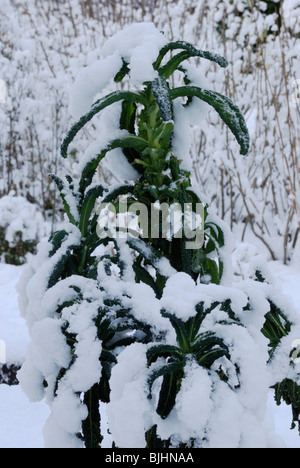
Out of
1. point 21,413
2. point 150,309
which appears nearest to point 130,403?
point 150,309

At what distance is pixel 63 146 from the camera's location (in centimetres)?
87

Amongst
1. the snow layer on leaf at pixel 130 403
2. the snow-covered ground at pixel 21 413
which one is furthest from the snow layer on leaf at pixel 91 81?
the snow-covered ground at pixel 21 413

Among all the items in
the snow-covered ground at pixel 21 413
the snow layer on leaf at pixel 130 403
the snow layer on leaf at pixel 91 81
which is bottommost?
the snow-covered ground at pixel 21 413

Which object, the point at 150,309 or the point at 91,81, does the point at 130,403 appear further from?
the point at 91,81

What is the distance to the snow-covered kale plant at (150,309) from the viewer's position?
2.28 ft

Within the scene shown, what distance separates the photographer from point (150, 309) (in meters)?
0.77

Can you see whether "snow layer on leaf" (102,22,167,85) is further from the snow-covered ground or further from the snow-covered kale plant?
the snow-covered ground

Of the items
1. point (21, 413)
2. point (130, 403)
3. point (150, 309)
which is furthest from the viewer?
point (21, 413)

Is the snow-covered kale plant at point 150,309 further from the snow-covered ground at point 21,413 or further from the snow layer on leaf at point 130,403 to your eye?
the snow-covered ground at point 21,413

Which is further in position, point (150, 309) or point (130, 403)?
point (150, 309)

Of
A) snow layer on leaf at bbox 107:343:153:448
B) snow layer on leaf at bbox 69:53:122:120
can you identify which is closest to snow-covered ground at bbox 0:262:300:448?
snow layer on leaf at bbox 107:343:153:448

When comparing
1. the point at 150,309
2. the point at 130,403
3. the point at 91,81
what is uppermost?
the point at 91,81

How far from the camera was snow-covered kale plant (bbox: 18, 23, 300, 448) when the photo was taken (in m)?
0.70
